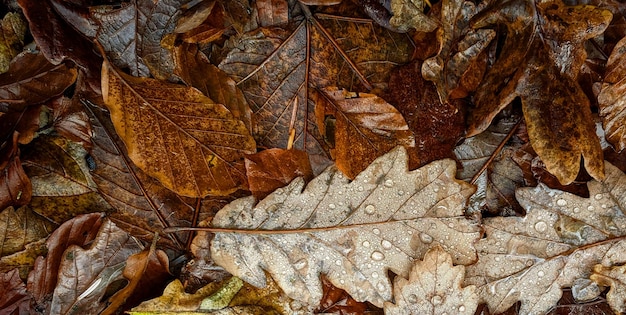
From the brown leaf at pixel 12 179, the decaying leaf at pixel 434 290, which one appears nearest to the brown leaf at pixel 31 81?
the brown leaf at pixel 12 179

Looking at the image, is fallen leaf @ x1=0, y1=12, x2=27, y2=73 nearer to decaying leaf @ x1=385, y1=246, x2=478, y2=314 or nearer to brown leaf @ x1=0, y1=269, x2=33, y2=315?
brown leaf @ x1=0, y1=269, x2=33, y2=315

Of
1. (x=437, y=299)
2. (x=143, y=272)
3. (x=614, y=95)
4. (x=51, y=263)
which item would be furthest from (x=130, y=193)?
(x=614, y=95)

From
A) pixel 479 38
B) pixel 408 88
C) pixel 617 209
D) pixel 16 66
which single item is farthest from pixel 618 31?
pixel 16 66

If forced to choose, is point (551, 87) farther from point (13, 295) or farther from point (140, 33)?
point (13, 295)

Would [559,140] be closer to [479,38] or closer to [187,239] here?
[479,38]

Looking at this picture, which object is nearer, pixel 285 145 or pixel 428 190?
pixel 428 190

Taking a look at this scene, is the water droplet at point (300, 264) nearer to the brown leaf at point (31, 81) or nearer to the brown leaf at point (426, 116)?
the brown leaf at point (426, 116)
